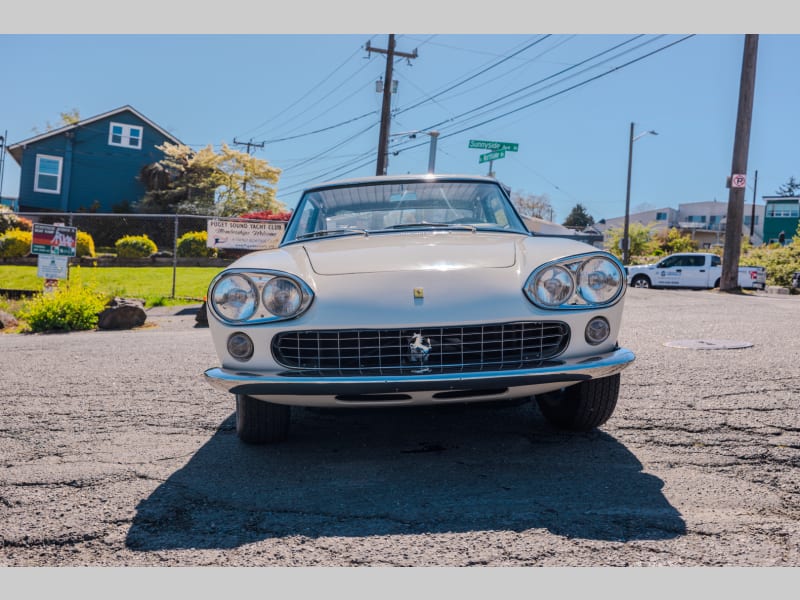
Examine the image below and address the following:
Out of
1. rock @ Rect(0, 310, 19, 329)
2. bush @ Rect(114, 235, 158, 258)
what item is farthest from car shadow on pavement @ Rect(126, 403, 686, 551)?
bush @ Rect(114, 235, 158, 258)

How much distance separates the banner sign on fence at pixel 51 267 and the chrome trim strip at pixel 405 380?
9.88 meters

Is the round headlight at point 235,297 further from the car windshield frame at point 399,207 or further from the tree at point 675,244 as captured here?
the tree at point 675,244

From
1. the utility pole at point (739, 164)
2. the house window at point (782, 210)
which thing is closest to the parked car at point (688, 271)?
the utility pole at point (739, 164)

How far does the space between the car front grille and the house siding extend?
33.0m

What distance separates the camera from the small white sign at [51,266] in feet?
37.6

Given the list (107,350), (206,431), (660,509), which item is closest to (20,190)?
(107,350)

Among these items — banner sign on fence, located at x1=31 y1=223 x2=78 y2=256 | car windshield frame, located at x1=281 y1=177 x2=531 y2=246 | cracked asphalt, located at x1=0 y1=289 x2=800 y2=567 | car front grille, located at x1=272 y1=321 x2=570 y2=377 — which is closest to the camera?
cracked asphalt, located at x1=0 y1=289 x2=800 y2=567

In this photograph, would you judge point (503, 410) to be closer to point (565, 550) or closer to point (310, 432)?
point (310, 432)

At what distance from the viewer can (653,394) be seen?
4.47 meters

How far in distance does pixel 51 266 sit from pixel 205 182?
2203 centimetres

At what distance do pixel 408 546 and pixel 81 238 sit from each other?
20.4m

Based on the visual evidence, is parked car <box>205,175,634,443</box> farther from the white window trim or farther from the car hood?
the white window trim

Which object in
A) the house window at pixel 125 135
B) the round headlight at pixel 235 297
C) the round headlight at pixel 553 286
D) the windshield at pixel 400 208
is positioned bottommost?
the round headlight at pixel 235 297

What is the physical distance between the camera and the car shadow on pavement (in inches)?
94.9
